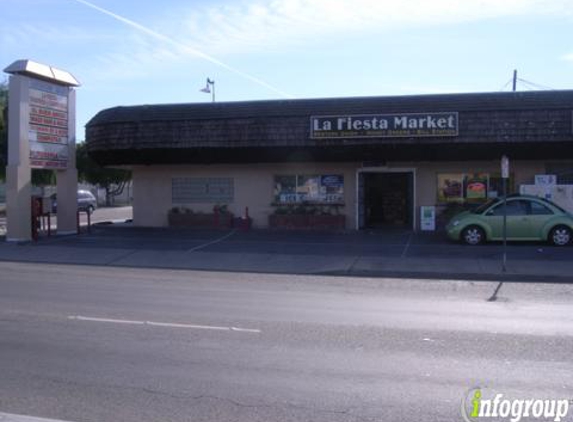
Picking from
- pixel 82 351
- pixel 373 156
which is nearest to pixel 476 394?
pixel 82 351

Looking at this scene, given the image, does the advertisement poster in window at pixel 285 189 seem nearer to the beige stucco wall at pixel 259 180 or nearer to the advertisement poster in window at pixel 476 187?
the beige stucco wall at pixel 259 180

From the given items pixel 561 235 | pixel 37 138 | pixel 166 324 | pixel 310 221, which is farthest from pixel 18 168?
pixel 561 235

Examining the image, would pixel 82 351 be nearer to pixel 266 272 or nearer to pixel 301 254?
pixel 266 272

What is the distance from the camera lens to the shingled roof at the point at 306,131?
22891 mm

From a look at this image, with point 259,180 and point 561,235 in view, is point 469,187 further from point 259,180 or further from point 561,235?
point 259,180

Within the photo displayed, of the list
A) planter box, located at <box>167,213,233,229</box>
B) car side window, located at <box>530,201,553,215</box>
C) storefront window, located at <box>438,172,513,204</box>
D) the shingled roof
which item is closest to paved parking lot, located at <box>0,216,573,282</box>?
car side window, located at <box>530,201,553,215</box>

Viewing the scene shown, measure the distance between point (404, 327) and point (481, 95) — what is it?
16465 mm

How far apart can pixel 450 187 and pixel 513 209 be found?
511cm

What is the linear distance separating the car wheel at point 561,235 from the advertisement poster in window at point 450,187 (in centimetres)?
536

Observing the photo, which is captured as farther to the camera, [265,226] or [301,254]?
[265,226]

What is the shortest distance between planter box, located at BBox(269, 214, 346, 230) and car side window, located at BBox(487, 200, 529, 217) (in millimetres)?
6609

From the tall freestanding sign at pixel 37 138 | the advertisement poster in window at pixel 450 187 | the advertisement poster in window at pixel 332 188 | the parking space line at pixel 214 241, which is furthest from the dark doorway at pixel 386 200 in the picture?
the tall freestanding sign at pixel 37 138

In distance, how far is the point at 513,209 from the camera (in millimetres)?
20359

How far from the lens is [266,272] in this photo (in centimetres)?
1692
